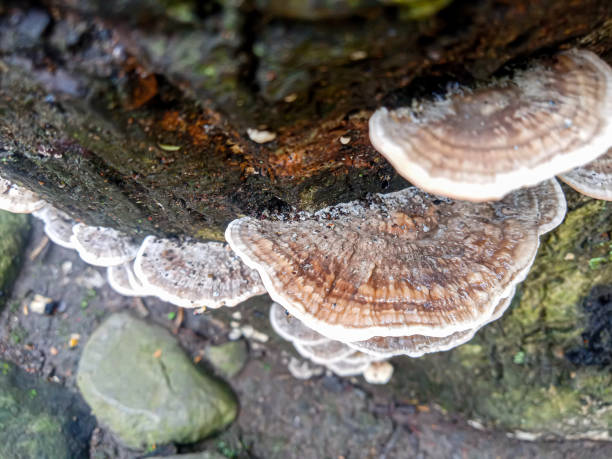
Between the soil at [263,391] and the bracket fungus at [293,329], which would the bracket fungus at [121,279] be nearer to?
the soil at [263,391]

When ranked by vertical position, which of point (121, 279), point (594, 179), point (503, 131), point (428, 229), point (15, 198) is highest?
point (15, 198)

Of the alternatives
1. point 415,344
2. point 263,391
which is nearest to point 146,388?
point 263,391

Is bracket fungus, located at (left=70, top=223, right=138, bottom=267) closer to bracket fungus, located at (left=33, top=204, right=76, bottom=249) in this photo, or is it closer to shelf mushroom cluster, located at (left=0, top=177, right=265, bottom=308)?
shelf mushroom cluster, located at (left=0, top=177, right=265, bottom=308)

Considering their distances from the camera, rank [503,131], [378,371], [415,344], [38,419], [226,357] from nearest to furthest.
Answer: [503,131] → [415,344] → [38,419] → [378,371] → [226,357]

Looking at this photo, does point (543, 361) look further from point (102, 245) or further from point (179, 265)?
point (102, 245)

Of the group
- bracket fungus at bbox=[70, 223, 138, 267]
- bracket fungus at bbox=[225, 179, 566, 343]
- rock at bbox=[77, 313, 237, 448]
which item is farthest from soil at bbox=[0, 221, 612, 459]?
bracket fungus at bbox=[225, 179, 566, 343]

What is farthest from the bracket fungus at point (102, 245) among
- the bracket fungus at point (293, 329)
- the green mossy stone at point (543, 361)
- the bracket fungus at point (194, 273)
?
the green mossy stone at point (543, 361)

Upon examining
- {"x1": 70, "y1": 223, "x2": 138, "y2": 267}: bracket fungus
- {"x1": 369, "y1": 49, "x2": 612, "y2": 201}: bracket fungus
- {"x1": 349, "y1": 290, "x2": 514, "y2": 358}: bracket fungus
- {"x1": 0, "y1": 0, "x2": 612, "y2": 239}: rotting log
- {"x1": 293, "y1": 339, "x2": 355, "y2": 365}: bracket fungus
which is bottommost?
{"x1": 293, "y1": 339, "x2": 355, "y2": 365}: bracket fungus
